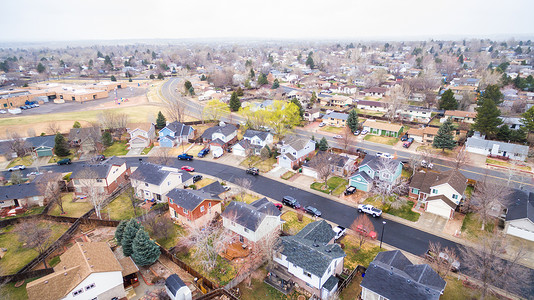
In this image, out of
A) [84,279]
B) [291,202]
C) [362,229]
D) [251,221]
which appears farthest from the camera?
[291,202]

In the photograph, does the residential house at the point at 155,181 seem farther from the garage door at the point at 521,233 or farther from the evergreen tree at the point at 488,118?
the evergreen tree at the point at 488,118

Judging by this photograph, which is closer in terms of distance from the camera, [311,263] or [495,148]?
[311,263]

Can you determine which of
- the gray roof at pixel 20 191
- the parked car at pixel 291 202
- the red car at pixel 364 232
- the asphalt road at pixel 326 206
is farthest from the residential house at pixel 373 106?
the gray roof at pixel 20 191

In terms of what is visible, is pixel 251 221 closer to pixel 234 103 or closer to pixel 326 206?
pixel 326 206

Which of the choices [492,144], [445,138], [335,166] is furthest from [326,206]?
[492,144]

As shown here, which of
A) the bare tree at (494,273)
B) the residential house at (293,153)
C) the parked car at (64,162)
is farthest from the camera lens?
the parked car at (64,162)

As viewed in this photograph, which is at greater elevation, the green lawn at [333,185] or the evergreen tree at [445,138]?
the evergreen tree at [445,138]

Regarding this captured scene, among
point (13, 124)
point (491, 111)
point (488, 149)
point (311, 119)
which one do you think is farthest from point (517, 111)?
point (13, 124)
